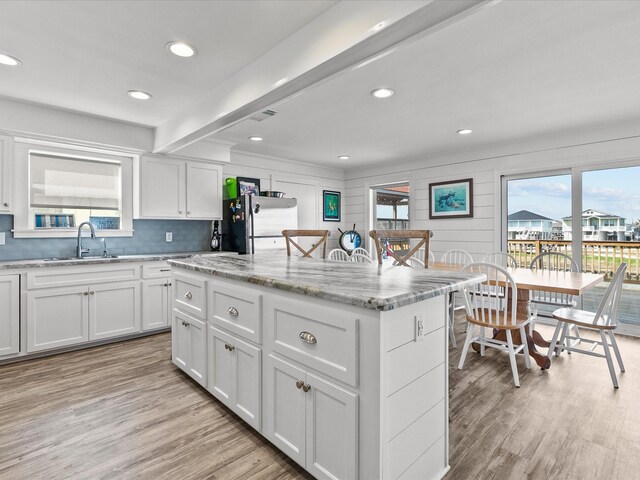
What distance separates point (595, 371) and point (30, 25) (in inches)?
184

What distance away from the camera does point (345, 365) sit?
4.54 ft

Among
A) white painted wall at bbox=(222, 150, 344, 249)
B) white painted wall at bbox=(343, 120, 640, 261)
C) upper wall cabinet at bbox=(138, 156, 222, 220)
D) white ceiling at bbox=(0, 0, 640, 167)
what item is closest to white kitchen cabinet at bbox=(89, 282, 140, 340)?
upper wall cabinet at bbox=(138, 156, 222, 220)

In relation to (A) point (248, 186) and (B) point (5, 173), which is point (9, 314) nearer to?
(B) point (5, 173)

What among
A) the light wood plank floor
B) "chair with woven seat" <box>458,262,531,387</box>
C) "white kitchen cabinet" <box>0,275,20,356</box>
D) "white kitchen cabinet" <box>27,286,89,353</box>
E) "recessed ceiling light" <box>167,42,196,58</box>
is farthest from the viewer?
"white kitchen cabinet" <box>27,286,89,353</box>

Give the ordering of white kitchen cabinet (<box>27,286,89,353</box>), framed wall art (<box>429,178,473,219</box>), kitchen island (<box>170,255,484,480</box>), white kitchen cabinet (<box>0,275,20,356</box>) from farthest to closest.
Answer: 1. framed wall art (<box>429,178,473,219</box>)
2. white kitchen cabinet (<box>27,286,89,353</box>)
3. white kitchen cabinet (<box>0,275,20,356</box>)
4. kitchen island (<box>170,255,484,480</box>)

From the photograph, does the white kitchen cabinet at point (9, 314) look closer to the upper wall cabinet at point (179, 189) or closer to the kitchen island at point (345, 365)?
the upper wall cabinet at point (179, 189)

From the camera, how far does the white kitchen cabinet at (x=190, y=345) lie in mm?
2385

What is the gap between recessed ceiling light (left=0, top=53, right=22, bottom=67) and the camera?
94.2 inches

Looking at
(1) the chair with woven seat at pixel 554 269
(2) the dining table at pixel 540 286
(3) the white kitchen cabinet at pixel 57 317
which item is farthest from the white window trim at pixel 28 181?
(1) the chair with woven seat at pixel 554 269

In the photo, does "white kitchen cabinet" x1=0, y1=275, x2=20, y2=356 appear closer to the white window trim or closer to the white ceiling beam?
the white window trim

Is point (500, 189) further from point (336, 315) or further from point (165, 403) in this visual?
point (165, 403)

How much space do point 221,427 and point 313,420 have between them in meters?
0.84

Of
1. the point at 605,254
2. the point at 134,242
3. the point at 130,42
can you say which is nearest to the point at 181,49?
the point at 130,42

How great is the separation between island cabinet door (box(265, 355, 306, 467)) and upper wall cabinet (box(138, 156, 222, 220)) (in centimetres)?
302
